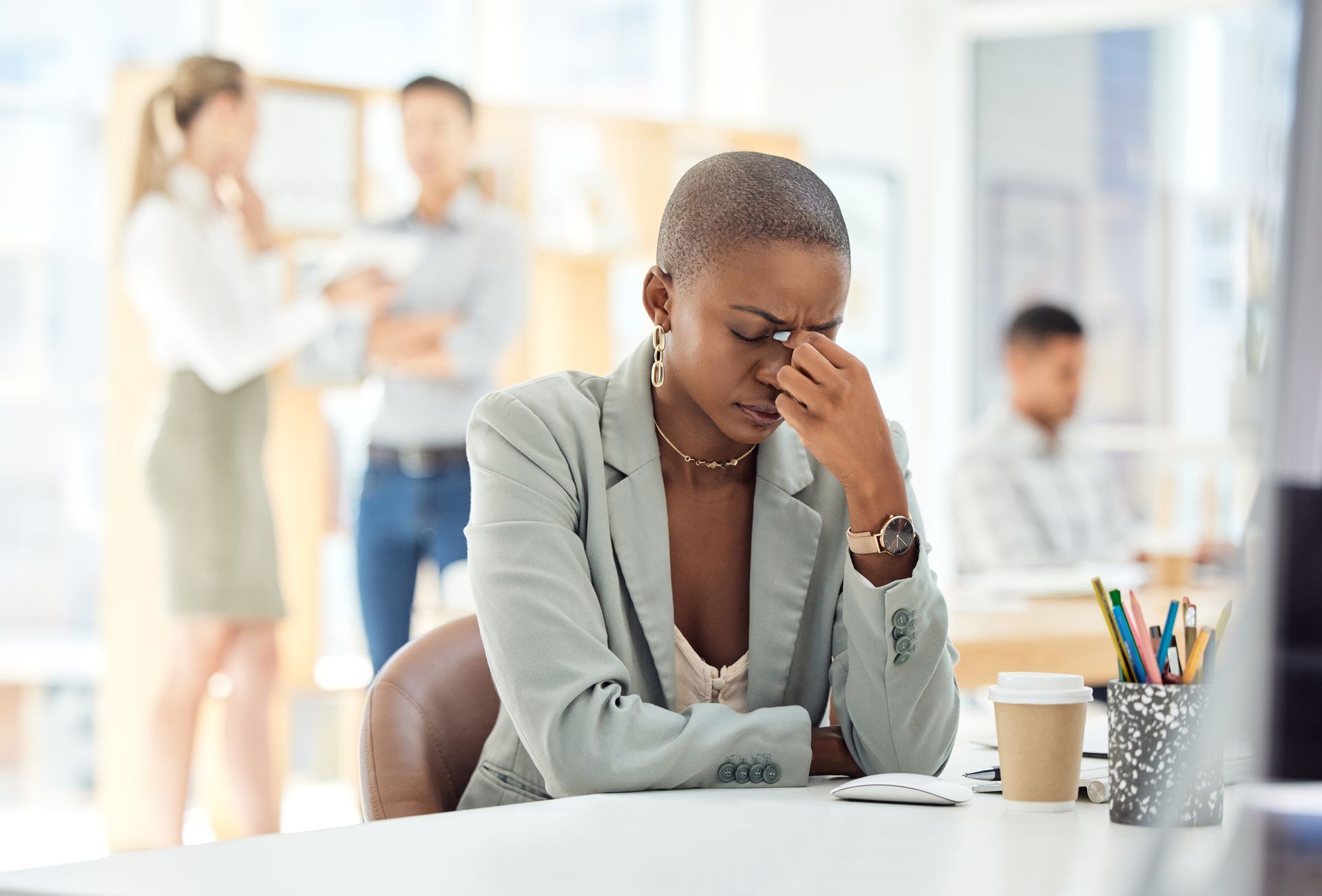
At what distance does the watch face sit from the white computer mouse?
0.25 meters

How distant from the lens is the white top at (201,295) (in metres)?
3.57

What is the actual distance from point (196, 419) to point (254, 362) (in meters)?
0.21

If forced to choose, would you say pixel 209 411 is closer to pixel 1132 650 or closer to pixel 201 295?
pixel 201 295

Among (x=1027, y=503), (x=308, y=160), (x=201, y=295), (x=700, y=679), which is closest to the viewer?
(x=700, y=679)

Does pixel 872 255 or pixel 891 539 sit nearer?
pixel 891 539

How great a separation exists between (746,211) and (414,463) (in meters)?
2.36

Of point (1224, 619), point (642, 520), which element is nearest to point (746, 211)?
point (642, 520)

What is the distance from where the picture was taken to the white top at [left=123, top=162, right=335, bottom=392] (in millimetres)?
3572

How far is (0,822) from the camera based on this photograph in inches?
156

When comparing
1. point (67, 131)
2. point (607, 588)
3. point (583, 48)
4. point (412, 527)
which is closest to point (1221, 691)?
point (607, 588)

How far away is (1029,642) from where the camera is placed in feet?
7.99

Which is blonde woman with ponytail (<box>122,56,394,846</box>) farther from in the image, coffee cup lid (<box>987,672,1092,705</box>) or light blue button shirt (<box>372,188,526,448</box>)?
coffee cup lid (<box>987,672,1092,705</box>)

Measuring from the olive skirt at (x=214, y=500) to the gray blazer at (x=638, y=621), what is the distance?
2.25 m

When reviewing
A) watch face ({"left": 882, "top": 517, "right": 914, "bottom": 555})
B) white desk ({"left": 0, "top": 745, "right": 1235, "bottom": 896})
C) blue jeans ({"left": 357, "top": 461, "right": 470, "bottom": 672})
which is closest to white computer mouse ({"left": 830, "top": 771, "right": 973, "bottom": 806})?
white desk ({"left": 0, "top": 745, "right": 1235, "bottom": 896})
